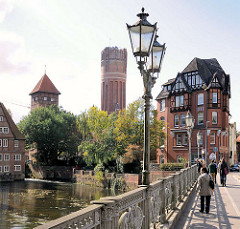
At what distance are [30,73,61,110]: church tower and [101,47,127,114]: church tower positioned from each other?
1536 cm

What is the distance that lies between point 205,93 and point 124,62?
57190 mm

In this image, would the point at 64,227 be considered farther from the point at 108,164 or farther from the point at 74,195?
Answer: the point at 108,164

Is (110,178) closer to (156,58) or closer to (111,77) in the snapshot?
(156,58)

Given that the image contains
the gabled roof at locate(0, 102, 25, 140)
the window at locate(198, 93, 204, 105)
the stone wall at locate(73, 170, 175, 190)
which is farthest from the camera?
the gabled roof at locate(0, 102, 25, 140)

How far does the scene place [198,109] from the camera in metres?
52.2

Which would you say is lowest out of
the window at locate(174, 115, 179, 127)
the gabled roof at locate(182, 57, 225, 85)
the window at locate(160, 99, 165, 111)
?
the window at locate(174, 115, 179, 127)

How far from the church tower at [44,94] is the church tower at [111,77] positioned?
1536cm

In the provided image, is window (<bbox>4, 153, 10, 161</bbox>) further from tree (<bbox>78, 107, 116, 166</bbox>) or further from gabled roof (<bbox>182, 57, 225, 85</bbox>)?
gabled roof (<bbox>182, 57, 225, 85</bbox>)

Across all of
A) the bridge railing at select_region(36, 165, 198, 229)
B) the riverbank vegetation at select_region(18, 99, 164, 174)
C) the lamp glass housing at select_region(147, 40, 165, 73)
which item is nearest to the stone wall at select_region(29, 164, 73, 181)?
the riverbank vegetation at select_region(18, 99, 164, 174)

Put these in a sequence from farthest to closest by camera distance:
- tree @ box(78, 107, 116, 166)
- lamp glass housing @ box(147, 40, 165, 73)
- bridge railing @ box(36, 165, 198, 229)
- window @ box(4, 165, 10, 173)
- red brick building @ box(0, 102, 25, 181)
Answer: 1. red brick building @ box(0, 102, 25, 181)
2. window @ box(4, 165, 10, 173)
3. tree @ box(78, 107, 116, 166)
4. lamp glass housing @ box(147, 40, 165, 73)
5. bridge railing @ box(36, 165, 198, 229)

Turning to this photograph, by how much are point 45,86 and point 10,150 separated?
37.8 meters

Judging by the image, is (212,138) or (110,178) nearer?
(110,178)

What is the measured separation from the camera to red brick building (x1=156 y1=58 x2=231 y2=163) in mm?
50688

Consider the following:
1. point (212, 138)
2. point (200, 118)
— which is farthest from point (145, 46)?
point (200, 118)
